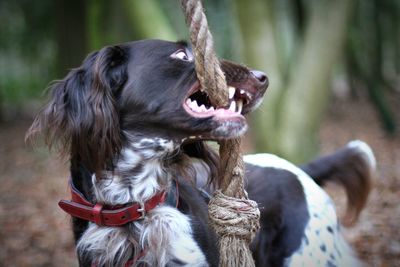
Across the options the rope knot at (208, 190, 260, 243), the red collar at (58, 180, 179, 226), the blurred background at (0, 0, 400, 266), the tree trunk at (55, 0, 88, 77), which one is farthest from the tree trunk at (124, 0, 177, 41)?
the tree trunk at (55, 0, 88, 77)

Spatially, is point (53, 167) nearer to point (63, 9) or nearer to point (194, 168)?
point (63, 9)

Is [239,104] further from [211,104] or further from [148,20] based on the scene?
[148,20]

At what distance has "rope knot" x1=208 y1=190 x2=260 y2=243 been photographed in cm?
254

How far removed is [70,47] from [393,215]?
28.1ft

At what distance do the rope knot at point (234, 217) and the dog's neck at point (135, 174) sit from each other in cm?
36

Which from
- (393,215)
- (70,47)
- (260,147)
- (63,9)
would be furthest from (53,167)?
(393,215)

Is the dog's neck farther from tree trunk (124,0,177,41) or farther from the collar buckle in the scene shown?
tree trunk (124,0,177,41)

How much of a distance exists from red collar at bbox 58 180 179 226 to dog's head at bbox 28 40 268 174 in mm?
179

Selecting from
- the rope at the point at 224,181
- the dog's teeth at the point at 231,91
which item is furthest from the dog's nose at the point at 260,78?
the rope at the point at 224,181

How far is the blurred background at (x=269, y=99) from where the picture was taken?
5598mm

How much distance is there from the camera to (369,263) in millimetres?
4480

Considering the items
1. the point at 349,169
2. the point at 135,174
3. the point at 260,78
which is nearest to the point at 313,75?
the point at 349,169

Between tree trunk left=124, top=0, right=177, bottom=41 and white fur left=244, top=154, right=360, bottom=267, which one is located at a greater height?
tree trunk left=124, top=0, right=177, bottom=41

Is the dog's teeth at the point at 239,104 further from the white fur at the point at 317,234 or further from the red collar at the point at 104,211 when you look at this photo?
the white fur at the point at 317,234
